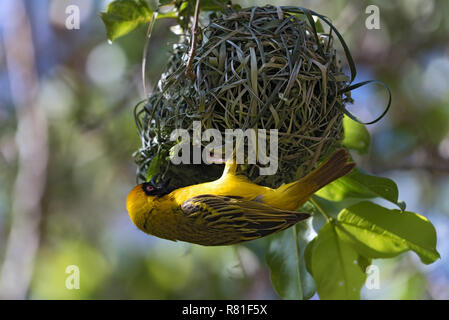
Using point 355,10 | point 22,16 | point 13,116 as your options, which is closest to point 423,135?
Result: point 355,10

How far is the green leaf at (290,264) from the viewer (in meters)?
1.98

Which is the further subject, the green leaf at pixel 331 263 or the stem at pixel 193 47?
the green leaf at pixel 331 263

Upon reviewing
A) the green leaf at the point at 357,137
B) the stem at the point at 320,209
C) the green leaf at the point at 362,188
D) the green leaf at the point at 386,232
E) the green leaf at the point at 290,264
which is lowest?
the green leaf at the point at 290,264

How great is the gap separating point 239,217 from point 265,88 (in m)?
0.44

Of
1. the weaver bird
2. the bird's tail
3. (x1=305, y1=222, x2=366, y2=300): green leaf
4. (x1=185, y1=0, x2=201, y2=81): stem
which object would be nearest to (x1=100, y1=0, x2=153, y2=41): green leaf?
(x1=185, y1=0, x2=201, y2=81): stem

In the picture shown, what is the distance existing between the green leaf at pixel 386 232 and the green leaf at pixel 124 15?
114cm

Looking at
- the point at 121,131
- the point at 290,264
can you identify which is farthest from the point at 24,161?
the point at 290,264

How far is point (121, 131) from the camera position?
155 inches

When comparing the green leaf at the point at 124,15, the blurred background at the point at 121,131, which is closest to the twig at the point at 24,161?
the blurred background at the point at 121,131

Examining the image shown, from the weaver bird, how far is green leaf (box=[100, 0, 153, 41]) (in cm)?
75

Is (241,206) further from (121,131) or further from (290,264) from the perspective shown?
(121,131)

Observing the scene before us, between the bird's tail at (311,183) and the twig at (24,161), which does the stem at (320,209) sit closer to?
the bird's tail at (311,183)

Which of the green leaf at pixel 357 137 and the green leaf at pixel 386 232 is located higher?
the green leaf at pixel 357 137

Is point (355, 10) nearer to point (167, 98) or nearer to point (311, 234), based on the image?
point (311, 234)
